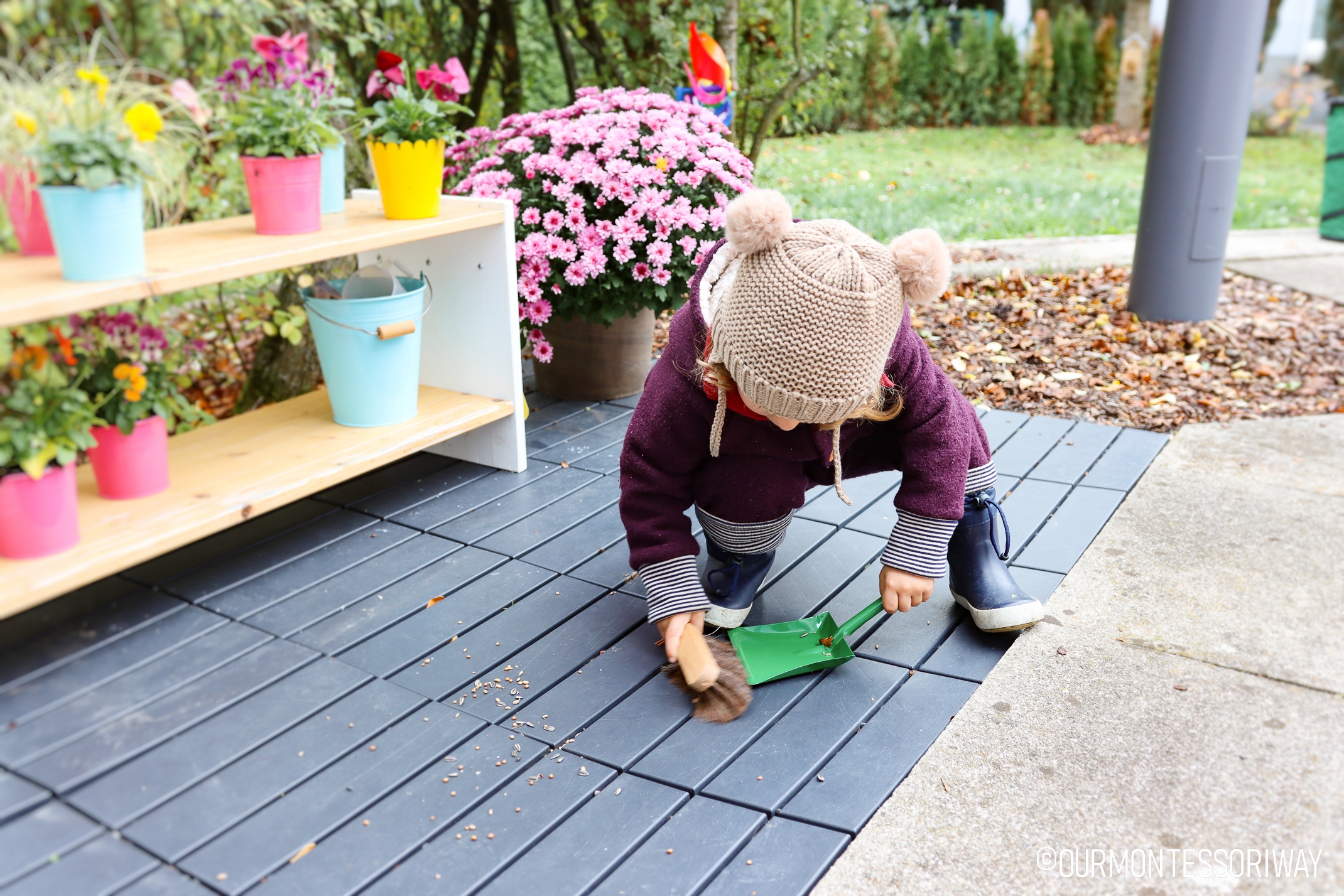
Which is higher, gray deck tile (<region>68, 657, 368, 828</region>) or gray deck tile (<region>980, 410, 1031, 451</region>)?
gray deck tile (<region>980, 410, 1031, 451</region>)

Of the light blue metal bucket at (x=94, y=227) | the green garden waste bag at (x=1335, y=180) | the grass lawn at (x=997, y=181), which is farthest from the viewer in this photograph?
the grass lawn at (x=997, y=181)

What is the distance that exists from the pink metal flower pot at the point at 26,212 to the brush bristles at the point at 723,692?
4.84 ft

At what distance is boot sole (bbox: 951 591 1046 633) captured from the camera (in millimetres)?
2074

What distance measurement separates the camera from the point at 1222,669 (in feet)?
6.49

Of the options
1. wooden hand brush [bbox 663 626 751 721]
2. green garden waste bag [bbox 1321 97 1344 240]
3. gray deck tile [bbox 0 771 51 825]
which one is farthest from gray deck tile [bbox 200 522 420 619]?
green garden waste bag [bbox 1321 97 1344 240]

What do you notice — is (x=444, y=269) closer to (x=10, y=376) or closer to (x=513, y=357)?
(x=513, y=357)

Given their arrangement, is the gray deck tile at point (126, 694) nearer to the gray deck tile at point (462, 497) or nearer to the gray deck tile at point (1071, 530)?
the gray deck tile at point (462, 497)

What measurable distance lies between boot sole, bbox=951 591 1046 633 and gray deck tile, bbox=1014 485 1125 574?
0.30 meters

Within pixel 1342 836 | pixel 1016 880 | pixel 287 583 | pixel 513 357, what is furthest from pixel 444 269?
pixel 1342 836

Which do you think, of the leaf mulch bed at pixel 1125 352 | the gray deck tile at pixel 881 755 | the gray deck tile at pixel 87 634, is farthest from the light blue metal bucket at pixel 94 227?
the leaf mulch bed at pixel 1125 352

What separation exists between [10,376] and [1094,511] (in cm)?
247

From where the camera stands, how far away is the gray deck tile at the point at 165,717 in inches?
66.3

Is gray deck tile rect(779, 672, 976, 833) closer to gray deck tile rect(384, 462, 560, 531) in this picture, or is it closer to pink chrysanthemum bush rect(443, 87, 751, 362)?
gray deck tile rect(384, 462, 560, 531)

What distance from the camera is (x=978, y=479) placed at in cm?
217
